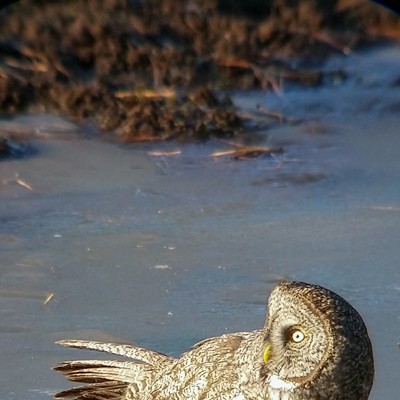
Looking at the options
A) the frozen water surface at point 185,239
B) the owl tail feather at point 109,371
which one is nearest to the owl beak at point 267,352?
the owl tail feather at point 109,371

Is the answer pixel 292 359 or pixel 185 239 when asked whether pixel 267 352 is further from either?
pixel 185 239

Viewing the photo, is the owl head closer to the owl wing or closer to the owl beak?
the owl beak

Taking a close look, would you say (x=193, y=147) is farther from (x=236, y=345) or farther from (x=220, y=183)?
(x=236, y=345)

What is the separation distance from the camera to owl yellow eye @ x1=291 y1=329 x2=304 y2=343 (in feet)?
20.9

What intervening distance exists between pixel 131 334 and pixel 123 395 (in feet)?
2.70

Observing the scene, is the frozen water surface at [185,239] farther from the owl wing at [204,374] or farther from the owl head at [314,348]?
the owl head at [314,348]

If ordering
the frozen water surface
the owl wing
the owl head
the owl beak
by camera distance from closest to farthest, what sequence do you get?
the owl head
the owl beak
the owl wing
the frozen water surface

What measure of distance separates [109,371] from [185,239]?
7.43 feet

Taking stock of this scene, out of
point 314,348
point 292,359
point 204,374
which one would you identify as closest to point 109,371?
point 204,374

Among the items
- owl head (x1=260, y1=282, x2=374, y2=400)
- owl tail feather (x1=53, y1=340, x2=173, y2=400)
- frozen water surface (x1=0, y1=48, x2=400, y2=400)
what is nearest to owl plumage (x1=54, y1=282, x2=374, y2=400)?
owl head (x1=260, y1=282, x2=374, y2=400)

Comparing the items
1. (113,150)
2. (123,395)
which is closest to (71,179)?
(113,150)

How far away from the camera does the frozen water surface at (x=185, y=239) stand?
26.9 ft

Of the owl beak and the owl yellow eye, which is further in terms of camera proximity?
the owl beak

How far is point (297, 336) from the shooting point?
21.0 feet
